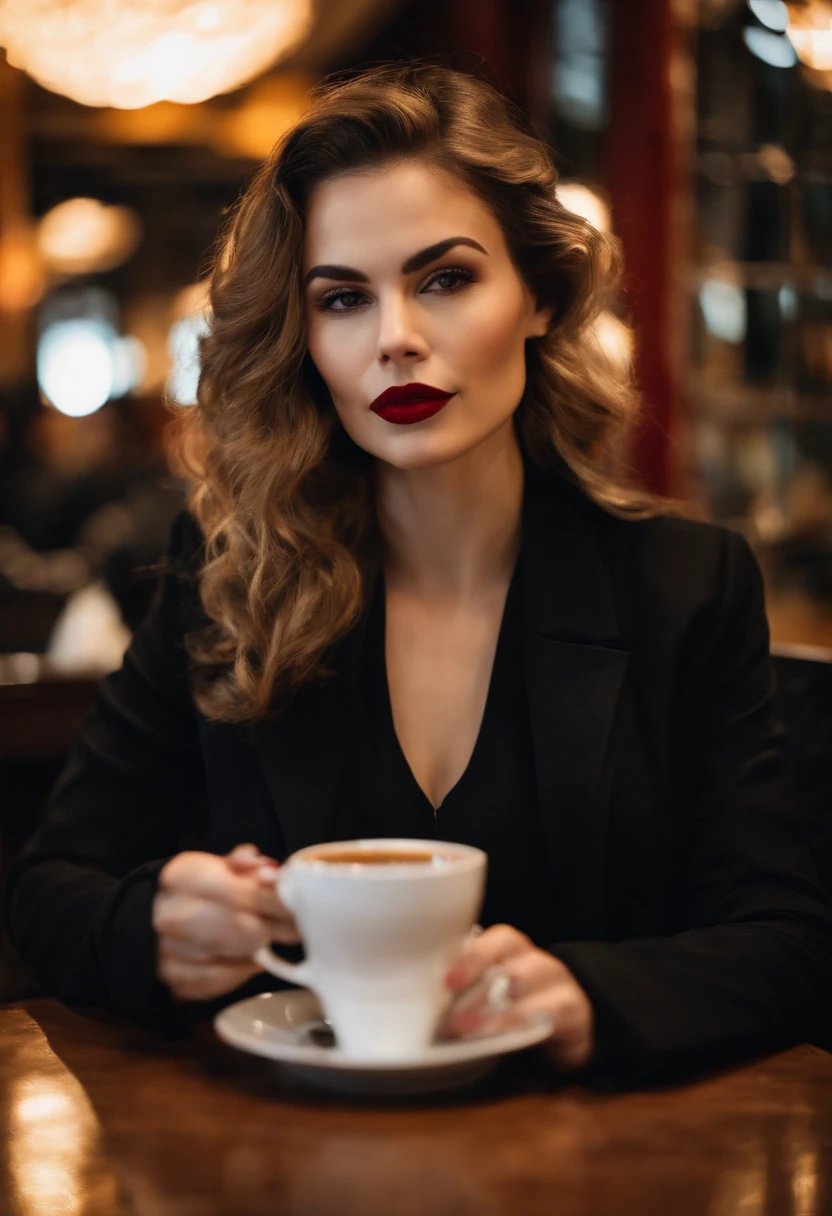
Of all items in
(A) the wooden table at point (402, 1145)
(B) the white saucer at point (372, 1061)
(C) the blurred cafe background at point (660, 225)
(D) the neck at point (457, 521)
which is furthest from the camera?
(C) the blurred cafe background at point (660, 225)

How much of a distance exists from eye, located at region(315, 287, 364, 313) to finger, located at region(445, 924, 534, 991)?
63 cm

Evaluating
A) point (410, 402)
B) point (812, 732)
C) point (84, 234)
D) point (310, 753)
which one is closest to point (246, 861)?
point (310, 753)

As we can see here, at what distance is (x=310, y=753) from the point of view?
4.37 ft

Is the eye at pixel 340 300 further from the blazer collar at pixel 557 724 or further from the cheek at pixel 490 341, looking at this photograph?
the blazer collar at pixel 557 724

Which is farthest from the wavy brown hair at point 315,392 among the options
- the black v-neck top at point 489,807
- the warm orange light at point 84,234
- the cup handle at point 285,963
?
the warm orange light at point 84,234

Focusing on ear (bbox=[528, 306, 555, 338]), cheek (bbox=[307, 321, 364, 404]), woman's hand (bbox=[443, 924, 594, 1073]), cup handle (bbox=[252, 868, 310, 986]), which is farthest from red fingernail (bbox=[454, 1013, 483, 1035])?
ear (bbox=[528, 306, 555, 338])

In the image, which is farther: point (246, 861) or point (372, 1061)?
point (246, 861)

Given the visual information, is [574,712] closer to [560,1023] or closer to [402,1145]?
[560,1023]

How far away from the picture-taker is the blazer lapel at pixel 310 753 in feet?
4.28

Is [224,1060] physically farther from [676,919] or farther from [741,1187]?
[676,919]

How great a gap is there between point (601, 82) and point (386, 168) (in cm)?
414

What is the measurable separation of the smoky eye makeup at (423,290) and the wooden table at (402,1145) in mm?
678

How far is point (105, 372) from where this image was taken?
46.7 ft

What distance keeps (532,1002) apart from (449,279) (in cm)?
66
